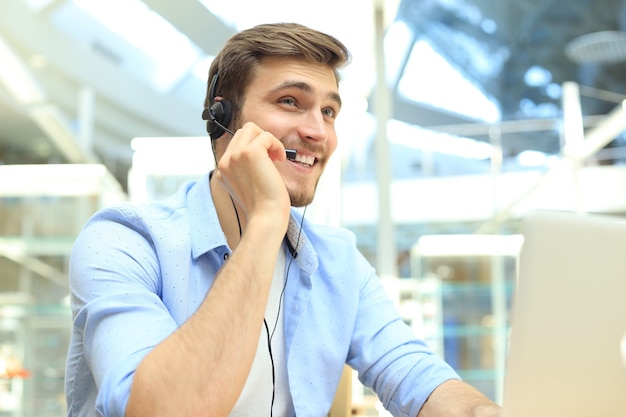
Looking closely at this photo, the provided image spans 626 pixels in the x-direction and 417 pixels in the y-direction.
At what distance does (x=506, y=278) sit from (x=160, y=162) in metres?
2.06

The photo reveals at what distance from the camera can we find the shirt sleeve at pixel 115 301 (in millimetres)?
948

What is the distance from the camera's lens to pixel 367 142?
151 inches

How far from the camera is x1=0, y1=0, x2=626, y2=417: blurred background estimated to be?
3.04 metres

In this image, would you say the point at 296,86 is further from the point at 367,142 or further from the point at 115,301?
the point at 367,142

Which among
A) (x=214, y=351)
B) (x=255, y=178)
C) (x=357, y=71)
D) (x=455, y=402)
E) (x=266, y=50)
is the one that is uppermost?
(x=357, y=71)

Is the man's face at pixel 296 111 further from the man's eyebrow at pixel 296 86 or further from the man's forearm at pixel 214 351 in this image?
the man's forearm at pixel 214 351

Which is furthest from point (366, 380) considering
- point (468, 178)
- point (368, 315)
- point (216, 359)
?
point (468, 178)

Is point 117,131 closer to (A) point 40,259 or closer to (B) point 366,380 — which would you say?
(A) point 40,259

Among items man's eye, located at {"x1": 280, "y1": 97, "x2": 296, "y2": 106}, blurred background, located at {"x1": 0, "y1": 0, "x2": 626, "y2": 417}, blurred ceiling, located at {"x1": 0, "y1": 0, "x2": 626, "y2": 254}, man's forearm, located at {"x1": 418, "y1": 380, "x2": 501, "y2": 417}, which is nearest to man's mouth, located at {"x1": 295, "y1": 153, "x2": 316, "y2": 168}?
man's eye, located at {"x1": 280, "y1": 97, "x2": 296, "y2": 106}

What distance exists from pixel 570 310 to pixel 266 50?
2.90 feet

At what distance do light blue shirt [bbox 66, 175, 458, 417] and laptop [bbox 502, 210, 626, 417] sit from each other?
0.43 meters

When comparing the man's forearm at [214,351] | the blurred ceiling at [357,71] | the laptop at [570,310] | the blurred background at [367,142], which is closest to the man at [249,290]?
the man's forearm at [214,351]

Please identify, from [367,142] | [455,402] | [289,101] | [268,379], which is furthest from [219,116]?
[367,142]

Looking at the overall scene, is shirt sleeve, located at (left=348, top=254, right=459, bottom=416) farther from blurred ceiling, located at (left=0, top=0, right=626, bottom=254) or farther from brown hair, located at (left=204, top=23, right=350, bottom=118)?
blurred ceiling, located at (left=0, top=0, right=626, bottom=254)
